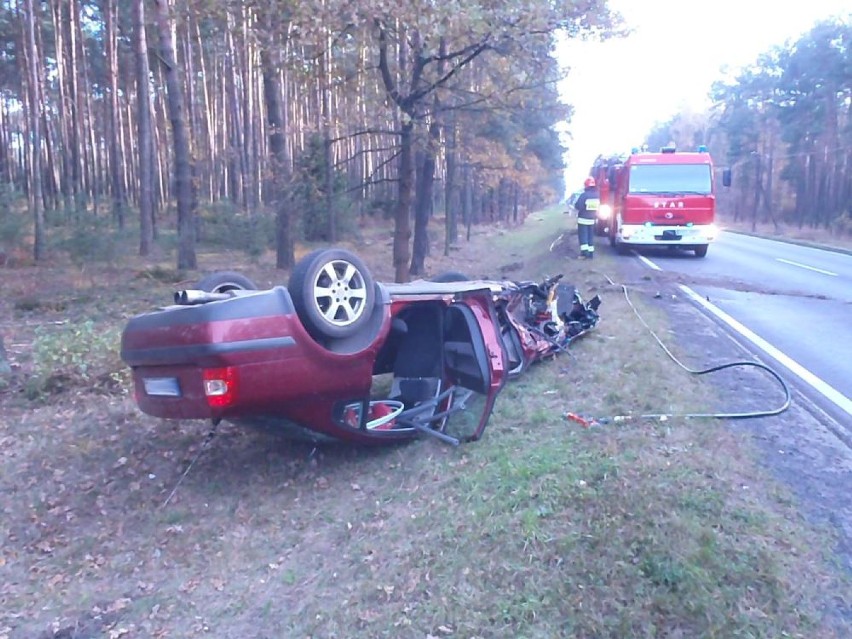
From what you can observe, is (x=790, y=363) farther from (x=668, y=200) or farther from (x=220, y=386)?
(x=668, y=200)

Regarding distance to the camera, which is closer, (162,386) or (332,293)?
(162,386)

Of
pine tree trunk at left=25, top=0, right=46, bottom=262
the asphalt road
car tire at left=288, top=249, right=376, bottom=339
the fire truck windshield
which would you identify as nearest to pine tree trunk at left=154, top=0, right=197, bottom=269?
pine tree trunk at left=25, top=0, right=46, bottom=262

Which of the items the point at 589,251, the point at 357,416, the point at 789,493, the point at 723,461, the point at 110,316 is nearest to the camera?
the point at 789,493

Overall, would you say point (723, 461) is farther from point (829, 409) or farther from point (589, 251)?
point (589, 251)

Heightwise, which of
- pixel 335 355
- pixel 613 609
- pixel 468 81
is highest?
pixel 468 81

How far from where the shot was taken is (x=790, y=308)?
44.1ft

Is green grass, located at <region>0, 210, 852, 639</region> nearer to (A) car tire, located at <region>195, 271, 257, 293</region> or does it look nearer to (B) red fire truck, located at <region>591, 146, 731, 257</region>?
(A) car tire, located at <region>195, 271, 257, 293</region>

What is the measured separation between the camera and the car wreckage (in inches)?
210

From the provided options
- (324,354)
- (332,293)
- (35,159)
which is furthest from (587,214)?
(35,159)

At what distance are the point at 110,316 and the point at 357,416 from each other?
925 cm

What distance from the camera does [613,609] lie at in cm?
405

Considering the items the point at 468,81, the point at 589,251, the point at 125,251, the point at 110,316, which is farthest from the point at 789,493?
the point at 125,251

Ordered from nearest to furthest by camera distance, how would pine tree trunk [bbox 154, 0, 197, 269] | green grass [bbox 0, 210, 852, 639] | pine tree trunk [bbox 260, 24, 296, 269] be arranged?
green grass [bbox 0, 210, 852, 639], pine tree trunk [bbox 260, 24, 296, 269], pine tree trunk [bbox 154, 0, 197, 269]

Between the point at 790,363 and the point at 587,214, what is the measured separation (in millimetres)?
11538
